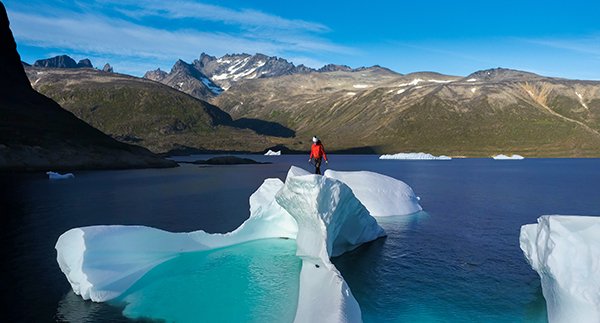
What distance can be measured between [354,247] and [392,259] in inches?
136

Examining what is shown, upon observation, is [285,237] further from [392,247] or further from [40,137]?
[40,137]

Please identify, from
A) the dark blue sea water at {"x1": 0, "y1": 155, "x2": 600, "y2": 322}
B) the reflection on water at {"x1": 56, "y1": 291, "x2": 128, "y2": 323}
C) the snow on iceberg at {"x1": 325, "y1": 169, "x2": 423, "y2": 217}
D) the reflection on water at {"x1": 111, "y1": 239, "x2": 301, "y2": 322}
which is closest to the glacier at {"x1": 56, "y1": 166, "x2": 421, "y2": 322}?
the reflection on water at {"x1": 56, "y1": 291, "x2": 128, "y2": 323}

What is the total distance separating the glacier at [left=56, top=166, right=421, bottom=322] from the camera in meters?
16.0

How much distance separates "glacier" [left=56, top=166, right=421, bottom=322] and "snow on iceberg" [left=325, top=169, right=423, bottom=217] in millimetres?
7372

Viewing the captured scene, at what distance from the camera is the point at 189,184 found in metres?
70.8

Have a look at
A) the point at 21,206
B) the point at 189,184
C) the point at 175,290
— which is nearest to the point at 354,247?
the point at 175,290

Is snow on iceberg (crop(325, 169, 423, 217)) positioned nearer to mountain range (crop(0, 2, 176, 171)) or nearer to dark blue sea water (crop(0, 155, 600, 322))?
dark blue sea water (crop(0, 155, 600, 322))

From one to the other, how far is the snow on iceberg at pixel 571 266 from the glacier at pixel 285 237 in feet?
22.2

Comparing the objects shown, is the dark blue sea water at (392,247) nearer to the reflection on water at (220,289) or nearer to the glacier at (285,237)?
the glacier at (285,237)

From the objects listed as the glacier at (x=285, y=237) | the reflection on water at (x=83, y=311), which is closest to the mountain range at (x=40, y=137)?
the glacier at (x=285, y=237)

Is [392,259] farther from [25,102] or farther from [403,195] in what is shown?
[25,102]

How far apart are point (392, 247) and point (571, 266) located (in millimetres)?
13612

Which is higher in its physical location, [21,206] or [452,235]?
[452,235]

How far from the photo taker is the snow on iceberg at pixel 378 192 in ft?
119
